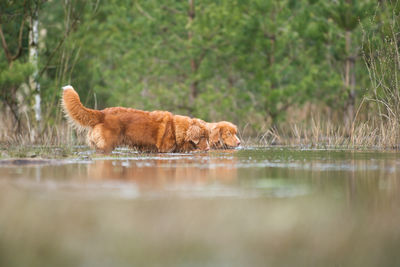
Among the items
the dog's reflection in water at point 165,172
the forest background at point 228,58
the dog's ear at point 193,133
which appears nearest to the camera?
the dog's reflection in water at point 165,172

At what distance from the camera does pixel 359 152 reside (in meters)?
10.8

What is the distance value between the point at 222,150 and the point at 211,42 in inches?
300

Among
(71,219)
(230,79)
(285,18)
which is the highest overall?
(285,18)

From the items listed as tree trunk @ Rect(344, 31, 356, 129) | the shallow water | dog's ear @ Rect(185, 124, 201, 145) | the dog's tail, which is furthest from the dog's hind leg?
tree trunk @ Rect(344, 31, 356, 129)

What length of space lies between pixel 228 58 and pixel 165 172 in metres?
12.9

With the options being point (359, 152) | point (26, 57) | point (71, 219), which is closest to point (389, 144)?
point (359, 152)

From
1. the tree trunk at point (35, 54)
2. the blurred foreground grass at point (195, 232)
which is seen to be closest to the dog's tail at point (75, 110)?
the blurred foreground grass at point (195, 232)

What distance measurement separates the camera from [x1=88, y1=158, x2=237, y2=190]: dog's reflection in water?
20.7ft

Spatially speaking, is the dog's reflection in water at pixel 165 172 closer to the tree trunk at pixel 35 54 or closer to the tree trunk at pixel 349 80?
the tree trunk at pixel 35 54

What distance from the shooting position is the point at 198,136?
10.7 meters

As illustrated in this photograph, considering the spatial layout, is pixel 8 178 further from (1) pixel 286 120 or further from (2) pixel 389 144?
(1) pixel 286 120

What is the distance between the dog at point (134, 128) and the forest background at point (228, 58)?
17.9 feet

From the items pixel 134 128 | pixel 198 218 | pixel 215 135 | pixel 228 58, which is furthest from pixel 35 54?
pixel 198 218

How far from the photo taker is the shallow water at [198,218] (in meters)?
3.72
